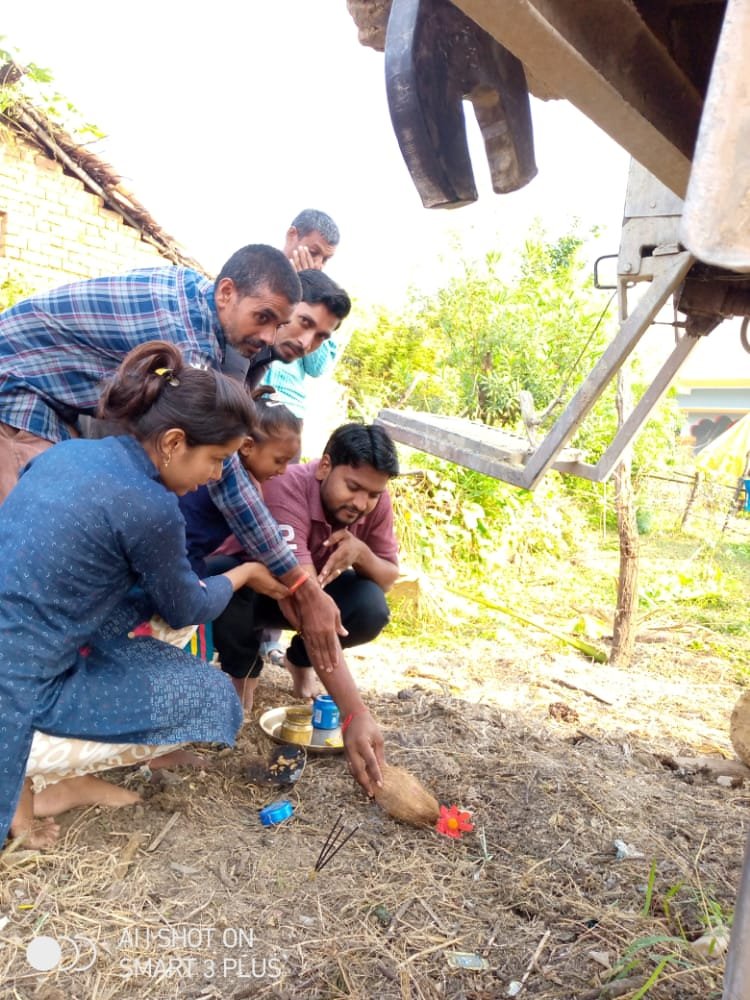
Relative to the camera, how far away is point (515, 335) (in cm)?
1034

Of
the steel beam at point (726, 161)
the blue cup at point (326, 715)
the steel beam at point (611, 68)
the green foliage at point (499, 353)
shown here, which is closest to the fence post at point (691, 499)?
the green foliage at point (499, 353)

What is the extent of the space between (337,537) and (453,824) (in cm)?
116

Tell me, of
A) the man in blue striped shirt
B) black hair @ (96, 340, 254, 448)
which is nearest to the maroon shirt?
the man in blue striped shirt

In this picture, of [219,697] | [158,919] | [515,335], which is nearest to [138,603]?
[219,697]

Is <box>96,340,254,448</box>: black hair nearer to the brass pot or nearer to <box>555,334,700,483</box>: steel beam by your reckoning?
the brass pot

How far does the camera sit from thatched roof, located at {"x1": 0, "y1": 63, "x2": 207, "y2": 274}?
25.3 ft

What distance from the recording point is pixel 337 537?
3117mm

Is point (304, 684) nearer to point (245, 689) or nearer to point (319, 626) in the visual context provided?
point (245, 689)

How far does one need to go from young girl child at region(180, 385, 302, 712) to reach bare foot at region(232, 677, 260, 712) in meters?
0.12

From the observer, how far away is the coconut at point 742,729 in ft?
10.5

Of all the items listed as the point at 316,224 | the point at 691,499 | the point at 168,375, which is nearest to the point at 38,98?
the point at 316,224

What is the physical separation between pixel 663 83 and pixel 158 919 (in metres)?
2.21

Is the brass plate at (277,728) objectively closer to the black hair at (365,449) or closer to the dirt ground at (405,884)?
the dirt ground at (405,884)

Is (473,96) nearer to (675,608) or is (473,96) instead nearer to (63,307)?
(63,307)
